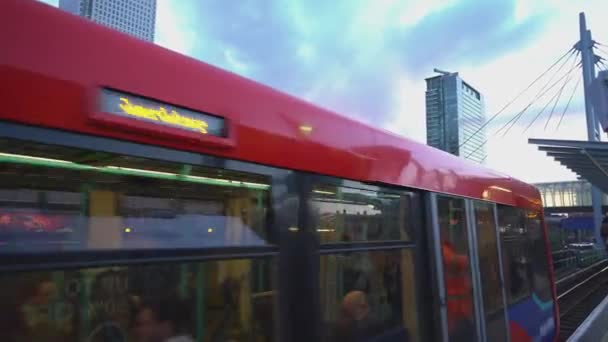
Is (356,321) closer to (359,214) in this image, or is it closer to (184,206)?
(359,214)

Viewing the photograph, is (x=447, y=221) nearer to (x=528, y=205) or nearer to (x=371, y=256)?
(x=371, y=256)

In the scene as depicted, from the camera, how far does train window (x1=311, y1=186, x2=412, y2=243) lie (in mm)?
2740

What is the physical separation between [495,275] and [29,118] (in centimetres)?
470

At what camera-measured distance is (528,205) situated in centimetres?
679

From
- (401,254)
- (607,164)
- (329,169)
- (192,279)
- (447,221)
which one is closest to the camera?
(192,279)

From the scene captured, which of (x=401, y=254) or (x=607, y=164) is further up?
(x=607, y=164)

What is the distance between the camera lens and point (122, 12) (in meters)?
5.39

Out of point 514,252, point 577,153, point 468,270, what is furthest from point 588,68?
point 468,270

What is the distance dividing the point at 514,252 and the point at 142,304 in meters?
5.13

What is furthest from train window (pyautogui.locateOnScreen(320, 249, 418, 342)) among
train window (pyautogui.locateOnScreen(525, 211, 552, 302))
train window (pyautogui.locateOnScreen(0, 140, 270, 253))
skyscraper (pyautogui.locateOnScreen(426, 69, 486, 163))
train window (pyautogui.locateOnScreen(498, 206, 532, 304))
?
skyscraper (pyautogui.locateOnScreen(426, 69, 486, 163))

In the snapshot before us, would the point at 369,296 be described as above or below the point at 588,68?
below

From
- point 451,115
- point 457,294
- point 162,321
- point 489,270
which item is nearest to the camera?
point 162,321

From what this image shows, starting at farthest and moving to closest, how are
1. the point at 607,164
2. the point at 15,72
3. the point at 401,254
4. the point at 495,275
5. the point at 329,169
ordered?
the point at 607,164
the point at 495,275
the point at 401,254
the point at 329,169
the point at 15,72

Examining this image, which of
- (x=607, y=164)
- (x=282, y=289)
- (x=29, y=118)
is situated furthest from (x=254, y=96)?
(x=607, y=164)
